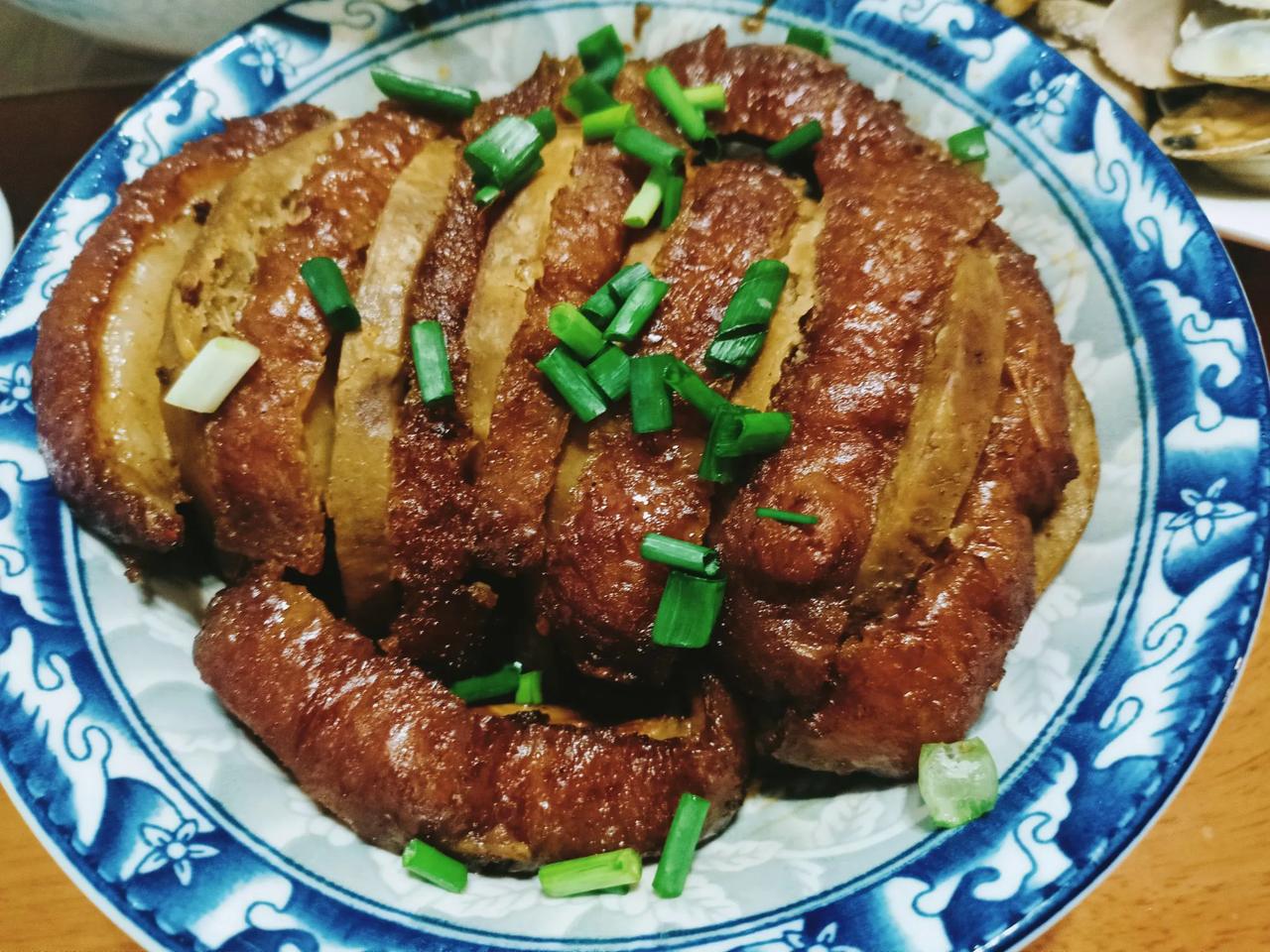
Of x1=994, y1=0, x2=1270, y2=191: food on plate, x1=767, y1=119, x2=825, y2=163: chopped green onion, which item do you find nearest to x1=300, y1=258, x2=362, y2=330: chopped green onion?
x1=767, y1=119, x2=825, y2=163: chopped green onion

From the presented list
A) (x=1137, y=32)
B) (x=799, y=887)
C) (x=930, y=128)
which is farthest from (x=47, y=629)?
(x=1137, y=32)

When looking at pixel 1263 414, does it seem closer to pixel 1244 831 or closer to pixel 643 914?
pixel 1244 831

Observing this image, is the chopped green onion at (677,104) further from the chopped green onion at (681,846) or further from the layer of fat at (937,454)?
the chopped green onion at (681,846)

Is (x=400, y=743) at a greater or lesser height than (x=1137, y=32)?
lesser

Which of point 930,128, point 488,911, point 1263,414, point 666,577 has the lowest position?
point 488,911

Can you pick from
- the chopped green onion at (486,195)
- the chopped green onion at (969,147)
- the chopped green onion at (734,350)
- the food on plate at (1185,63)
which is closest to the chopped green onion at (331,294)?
the chopped green onion at (486,195)

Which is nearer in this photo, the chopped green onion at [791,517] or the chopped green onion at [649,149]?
the chopped green onion at [791,517]
